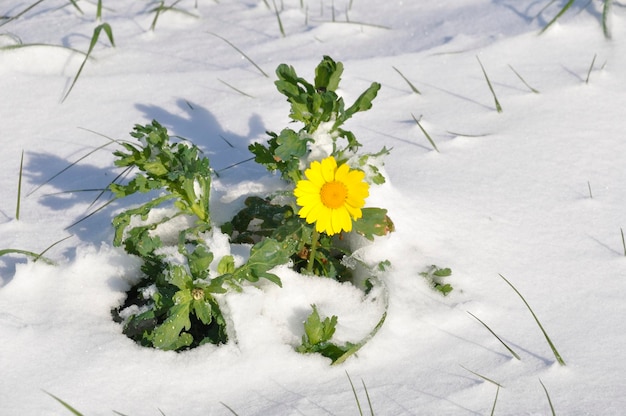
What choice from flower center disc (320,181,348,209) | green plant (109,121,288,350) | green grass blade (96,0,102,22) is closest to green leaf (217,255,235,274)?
green plant (109,121,288,350)

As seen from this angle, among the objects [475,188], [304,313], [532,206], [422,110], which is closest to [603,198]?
[532,206]

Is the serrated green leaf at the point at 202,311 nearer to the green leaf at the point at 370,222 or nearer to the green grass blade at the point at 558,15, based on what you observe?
the green leaf at the point at 370,222

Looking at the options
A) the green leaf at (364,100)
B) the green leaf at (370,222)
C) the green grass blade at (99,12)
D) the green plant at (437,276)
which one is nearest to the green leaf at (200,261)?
the green leaf at (370,222)

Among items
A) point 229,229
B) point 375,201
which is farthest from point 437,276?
point 229,229

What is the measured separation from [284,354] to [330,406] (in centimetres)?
Result: 21

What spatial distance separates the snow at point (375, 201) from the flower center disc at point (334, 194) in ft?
1.00

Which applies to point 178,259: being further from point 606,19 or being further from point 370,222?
point 606,19

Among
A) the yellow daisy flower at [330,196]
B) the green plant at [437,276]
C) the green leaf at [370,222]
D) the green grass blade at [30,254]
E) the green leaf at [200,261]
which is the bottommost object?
the green grass blade at [30,254]

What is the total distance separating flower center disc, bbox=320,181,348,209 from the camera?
1971 millimetres

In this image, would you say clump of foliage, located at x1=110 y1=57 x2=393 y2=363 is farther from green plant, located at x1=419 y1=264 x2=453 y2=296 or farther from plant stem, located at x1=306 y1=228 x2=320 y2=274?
green plant, located at x1=419 y1=264 x2=453 y2=296

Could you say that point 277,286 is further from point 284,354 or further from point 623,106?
point 623,106

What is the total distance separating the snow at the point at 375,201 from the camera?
1966 millimetres

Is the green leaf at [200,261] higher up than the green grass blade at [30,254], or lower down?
higher up

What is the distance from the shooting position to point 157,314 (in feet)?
6.81
